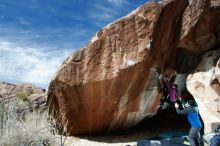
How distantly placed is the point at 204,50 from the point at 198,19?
0.81 meters

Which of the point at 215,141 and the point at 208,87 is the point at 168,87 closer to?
the point at 208,87

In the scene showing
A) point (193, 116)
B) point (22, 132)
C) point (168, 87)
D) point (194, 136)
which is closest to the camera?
point (22, 132)

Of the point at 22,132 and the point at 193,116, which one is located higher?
the point at 193,116

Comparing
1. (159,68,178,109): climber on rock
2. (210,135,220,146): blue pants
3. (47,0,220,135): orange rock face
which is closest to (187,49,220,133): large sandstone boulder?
(159,68,178,109): climber on rock

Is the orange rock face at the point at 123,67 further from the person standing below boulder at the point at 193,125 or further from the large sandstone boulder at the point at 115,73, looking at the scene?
the person standing below boulder at the point at 193,125

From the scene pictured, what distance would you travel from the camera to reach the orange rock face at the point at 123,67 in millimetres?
9570

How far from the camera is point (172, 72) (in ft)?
34.2

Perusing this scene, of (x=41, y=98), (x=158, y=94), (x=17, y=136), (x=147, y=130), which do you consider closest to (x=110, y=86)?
(x=158, y=94)

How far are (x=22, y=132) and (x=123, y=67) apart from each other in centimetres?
276

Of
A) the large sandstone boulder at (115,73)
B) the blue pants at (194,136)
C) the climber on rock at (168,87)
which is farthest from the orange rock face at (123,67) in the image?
the blue pants at (194,136)

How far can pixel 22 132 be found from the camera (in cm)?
781

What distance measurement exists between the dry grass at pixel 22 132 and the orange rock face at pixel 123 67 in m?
1.39

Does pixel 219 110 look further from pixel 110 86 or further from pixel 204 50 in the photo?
Answer: pixel 110 86

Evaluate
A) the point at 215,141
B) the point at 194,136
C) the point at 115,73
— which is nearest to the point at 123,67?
the point at 115,73
